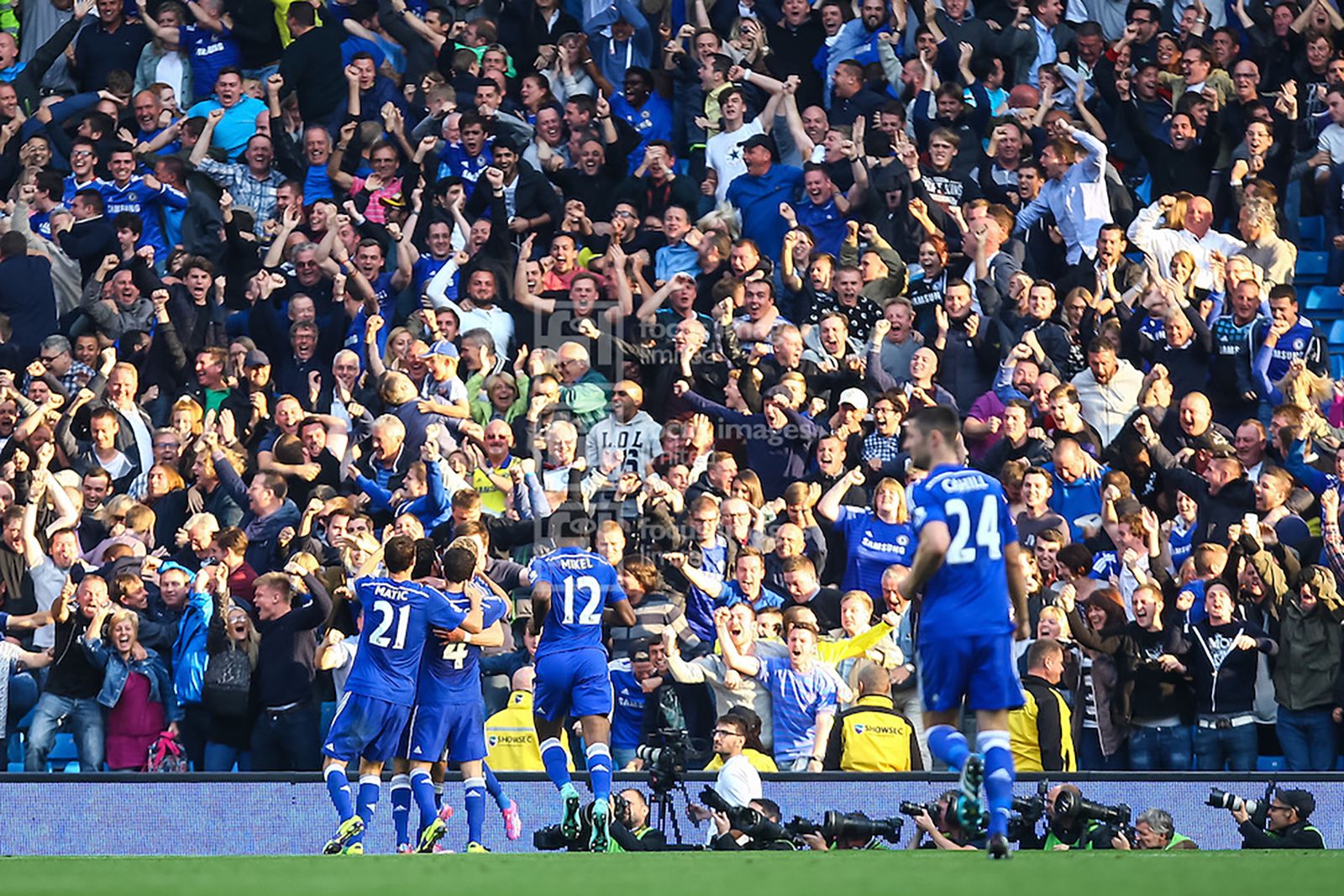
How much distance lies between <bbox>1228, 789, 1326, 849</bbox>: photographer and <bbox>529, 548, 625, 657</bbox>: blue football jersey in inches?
146

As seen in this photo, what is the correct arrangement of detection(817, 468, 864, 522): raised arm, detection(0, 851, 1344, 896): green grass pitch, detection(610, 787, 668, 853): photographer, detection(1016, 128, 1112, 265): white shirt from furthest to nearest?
detection(1016, 128, 1112, 265): white shirt, detection(817, 468, 864, 522): raised arm, detection(610, 787, 668, 853): photographer, detection(0, 851, 1344, 896): green grass pitch

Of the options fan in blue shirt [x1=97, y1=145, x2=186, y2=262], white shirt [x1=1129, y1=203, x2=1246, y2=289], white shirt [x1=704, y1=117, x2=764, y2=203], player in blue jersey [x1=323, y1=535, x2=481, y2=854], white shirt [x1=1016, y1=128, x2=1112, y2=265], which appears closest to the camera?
player in blue jersey [x1=323, y1=535, x2=481, y2=854]

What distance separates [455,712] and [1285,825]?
4.65 m

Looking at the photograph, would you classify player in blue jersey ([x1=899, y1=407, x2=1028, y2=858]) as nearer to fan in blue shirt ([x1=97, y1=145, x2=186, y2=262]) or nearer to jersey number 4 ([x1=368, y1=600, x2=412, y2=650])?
jersey number 4 ([x1=368, y1=600, x2=412, y2=650])

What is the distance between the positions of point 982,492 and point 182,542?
Answer: 6830 millimetres

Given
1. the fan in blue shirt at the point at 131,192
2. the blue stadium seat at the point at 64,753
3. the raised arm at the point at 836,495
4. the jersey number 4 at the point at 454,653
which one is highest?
the fan in blue shirt at the point at 131,192

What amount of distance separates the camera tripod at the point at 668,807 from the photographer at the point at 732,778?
3.5 inches

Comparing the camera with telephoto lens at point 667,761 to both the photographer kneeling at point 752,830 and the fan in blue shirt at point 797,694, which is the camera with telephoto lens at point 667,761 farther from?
the fan in blue shirt at point 797,694

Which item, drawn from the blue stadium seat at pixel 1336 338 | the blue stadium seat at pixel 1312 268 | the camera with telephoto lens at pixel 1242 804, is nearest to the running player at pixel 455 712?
the camera with telephoto lens at pixel 1242 804

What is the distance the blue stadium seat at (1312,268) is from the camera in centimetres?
1566

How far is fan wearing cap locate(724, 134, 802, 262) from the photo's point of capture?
15.3m

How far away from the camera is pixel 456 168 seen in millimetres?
15578

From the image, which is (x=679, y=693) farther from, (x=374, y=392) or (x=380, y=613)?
(x=374, y=392)

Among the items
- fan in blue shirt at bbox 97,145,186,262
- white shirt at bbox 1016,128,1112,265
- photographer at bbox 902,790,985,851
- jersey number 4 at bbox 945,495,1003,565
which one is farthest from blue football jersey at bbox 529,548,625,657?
fan in blue shirt at bbox 97,145,186,262
